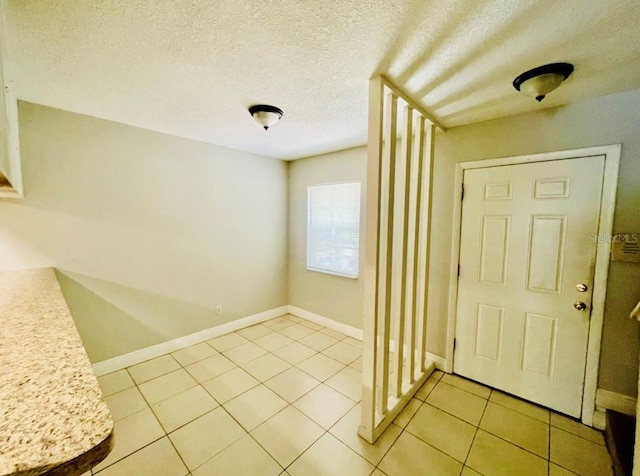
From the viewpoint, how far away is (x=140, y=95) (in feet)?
6.38

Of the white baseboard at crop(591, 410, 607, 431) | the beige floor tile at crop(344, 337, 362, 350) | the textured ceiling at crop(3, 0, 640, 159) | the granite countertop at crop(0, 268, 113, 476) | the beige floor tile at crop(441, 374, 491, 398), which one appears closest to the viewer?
the granite countertop at crop(0, 268, 113, 476)

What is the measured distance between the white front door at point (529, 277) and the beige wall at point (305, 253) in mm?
1254

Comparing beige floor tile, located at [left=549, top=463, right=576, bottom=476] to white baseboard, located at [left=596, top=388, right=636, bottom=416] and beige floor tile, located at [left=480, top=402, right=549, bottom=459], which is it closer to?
beige floor tile, located at [left=480, top=402, right=549, bottom=459]

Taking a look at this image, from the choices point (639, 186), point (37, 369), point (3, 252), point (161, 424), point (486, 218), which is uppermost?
point (639, 186)

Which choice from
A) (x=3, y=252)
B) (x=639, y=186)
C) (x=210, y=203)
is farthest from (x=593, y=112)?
(x=3, y=252)

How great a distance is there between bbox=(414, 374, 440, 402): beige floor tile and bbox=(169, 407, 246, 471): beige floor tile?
1.48m

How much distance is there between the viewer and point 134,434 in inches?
71.0

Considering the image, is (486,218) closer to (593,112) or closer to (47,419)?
(593,112)

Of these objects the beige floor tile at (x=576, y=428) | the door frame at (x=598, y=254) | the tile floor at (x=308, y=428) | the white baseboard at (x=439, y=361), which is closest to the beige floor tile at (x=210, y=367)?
the tile floor at (x=308, y=428)

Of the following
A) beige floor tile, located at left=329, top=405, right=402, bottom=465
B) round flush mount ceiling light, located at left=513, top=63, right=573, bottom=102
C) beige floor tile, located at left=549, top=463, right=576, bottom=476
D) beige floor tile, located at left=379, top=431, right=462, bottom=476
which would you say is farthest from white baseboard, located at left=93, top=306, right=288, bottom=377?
round flush mount ceiling light, located at left=513, top=63, right=573, bottom=102

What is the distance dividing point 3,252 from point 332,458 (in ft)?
9.63

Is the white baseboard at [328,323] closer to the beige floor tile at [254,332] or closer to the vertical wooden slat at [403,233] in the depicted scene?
the beige floor tile at [254,332]

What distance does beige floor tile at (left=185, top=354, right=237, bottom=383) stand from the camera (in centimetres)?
247

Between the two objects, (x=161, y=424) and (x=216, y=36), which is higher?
(x=216, y=36)
